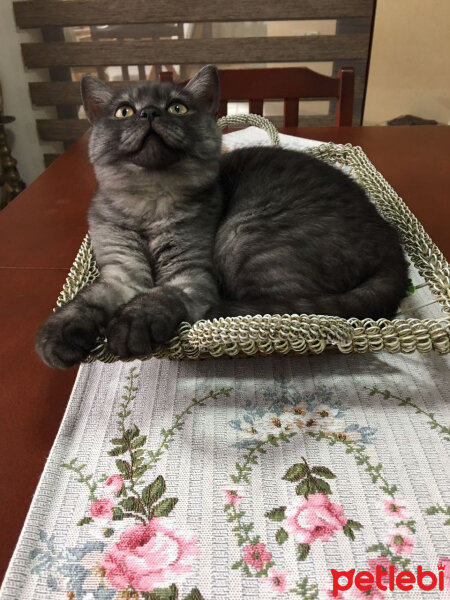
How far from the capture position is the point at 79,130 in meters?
3.00

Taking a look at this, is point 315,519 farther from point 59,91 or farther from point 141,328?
point 59,91

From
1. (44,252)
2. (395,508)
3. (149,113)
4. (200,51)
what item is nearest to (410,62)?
(200,51)

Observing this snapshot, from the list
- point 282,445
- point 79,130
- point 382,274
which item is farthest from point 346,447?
point 79,130

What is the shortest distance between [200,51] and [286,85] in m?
1.16

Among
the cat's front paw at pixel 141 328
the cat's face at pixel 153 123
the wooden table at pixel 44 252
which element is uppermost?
the cat's face at pixel 153 123

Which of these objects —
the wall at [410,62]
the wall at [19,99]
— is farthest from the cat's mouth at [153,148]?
the wall at [410,62]

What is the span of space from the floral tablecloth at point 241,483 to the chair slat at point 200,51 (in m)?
2.49

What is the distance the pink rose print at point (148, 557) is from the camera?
484mm

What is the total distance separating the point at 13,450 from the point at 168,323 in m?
Answer: 0.27

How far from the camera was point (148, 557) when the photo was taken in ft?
1.65

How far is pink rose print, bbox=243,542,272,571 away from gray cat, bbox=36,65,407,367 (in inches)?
12.5

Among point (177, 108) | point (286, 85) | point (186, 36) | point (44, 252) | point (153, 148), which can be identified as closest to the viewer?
point (153, 148)

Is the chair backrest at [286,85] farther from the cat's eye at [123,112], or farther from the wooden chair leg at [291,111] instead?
the cat's eye at [123,112]

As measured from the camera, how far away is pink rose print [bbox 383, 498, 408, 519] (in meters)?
0.53
